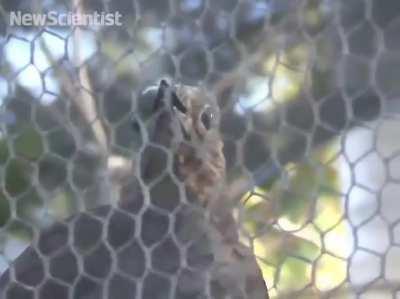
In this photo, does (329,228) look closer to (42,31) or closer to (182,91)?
(182,91)

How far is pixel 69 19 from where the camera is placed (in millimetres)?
967

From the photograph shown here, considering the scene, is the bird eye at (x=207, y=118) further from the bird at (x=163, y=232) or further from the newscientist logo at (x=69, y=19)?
the newscientist logo at (x=69, y=19)

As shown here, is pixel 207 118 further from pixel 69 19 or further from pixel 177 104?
pixel 69 19

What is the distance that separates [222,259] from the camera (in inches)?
37.3

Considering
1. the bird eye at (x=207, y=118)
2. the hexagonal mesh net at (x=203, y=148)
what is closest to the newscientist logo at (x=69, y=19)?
the hexagonal mesh net at (x=203, y=148)

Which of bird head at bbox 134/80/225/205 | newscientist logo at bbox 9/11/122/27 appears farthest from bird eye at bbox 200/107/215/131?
newscientist logo at bbox 9/11/122/27

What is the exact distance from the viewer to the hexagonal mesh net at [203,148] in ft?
3.06

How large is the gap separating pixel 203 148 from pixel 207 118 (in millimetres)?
29

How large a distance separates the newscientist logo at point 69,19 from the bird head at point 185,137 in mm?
80

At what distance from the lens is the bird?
94cm

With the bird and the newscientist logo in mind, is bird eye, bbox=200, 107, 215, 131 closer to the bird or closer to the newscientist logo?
the bird

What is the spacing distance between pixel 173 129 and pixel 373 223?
205 millimetres

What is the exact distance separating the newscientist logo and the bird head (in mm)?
80

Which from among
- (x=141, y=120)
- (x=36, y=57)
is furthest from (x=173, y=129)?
(x=36, y=57)
